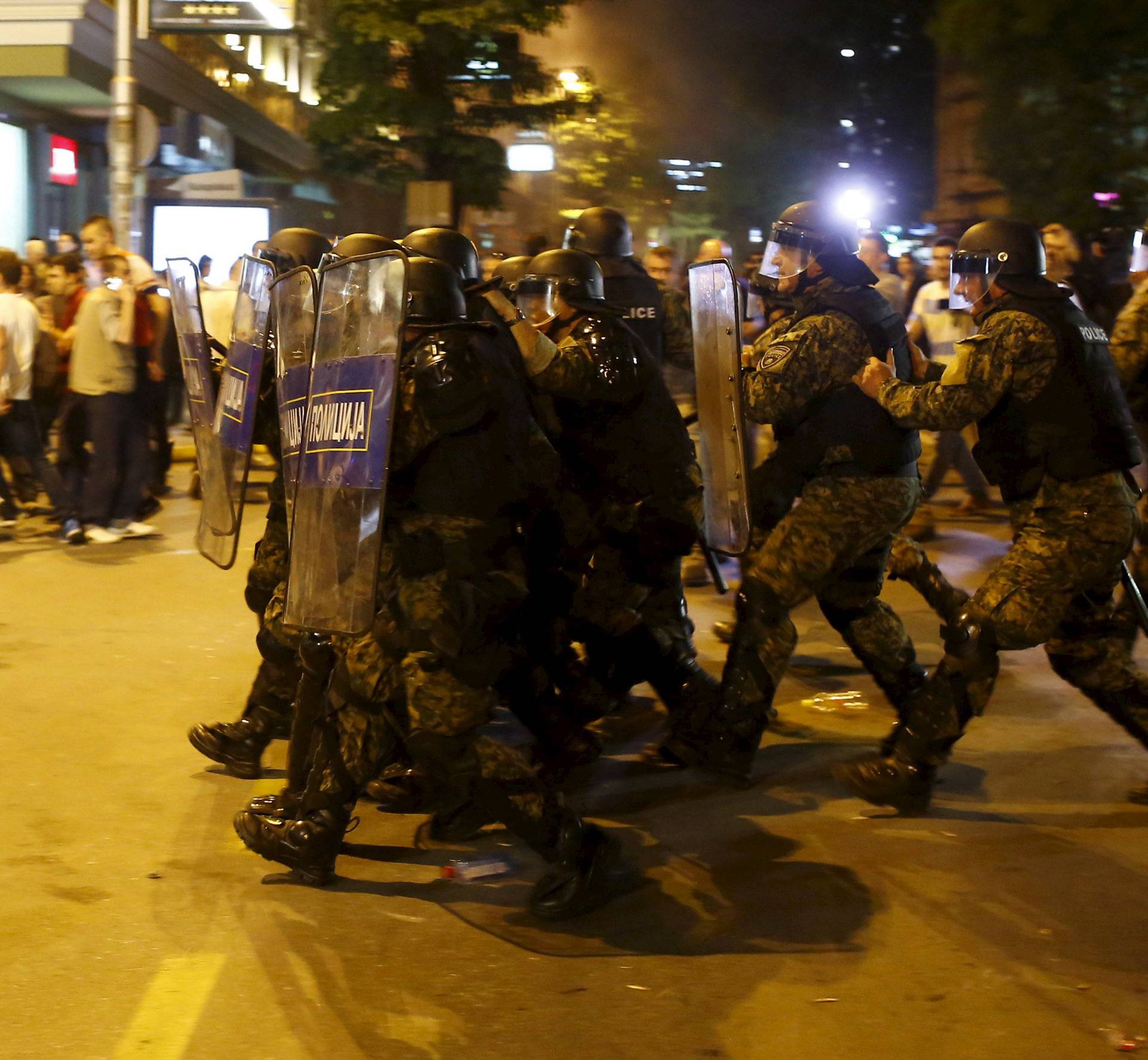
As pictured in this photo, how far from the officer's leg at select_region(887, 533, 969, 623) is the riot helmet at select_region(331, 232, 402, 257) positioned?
2620 mm

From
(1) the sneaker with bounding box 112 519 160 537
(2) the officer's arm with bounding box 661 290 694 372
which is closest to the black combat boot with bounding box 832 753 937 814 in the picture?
(2) the officer's arm with bounding box 661 290 694 372

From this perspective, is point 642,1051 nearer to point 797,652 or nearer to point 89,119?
point 797,652

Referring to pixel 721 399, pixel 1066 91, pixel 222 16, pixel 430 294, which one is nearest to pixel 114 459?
pixel 721 399

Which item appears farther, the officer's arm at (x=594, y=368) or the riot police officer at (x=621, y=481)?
the riot police officer at (x=621, y=481)

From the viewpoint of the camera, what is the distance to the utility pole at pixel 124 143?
1416 cm

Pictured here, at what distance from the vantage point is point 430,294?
3701 millimetres

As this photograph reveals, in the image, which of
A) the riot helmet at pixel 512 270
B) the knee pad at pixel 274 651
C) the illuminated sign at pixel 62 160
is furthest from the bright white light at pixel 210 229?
the knee pad at pixel 274 651

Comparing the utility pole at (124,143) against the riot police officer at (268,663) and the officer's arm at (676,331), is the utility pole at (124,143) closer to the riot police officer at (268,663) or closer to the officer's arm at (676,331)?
the officer's arm at (676,331)

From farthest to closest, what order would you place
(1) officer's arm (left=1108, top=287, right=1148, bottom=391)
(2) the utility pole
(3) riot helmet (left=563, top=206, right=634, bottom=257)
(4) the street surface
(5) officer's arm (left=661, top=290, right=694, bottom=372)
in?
1. (2) the utility pole
2. (5) officer's arm (left=661, top=290, right=694, bottom=372)
3. (3) riot helmet (left=563, top=206, right=634, bottom=257)
4. (1) officer's arm (left=1108, top=287, right=1148, bottom=391)
5. (4) the street surface

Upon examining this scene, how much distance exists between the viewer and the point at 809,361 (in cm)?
468

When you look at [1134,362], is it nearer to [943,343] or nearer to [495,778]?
[495,778]

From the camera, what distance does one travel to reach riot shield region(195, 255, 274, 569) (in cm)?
427

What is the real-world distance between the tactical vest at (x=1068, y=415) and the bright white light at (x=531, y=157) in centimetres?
2896

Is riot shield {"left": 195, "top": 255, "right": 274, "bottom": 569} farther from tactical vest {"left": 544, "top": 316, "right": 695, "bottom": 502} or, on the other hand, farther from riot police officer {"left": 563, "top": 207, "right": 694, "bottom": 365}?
riot police officer {"left": 563, "top": 207, "right": 694, "bottom": 365}
